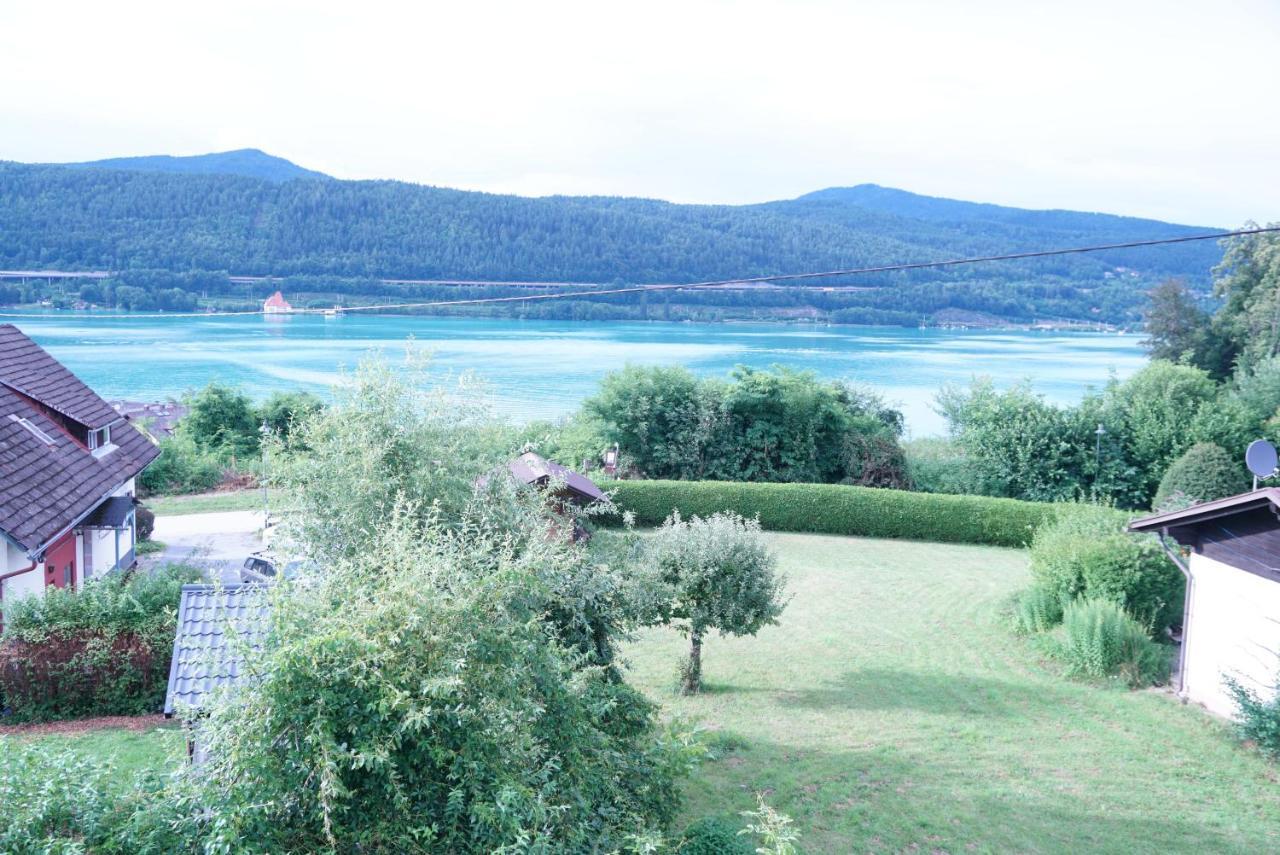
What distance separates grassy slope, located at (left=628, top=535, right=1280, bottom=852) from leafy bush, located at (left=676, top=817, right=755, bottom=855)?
1645 millimetres

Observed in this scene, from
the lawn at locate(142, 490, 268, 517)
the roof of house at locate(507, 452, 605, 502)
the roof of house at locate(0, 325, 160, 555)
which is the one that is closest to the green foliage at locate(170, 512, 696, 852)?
the roof of house at locate(507, 452, 605, 502)

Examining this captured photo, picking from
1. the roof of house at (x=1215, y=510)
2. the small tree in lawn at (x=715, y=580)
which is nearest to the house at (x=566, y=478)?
the small tree in lawn at (x=715, y=580)

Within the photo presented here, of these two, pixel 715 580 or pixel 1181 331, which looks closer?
pixel 715 580

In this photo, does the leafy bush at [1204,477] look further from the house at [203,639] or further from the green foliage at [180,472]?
the green foliage at [180,472]

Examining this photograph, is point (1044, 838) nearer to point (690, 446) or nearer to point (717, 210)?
point (690, 446)

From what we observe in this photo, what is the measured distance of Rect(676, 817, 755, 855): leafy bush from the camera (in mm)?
6492

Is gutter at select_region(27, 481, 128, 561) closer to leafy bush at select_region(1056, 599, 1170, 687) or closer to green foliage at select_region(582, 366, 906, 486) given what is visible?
leafy bush at select_region(1056, 599, 1170, 687)

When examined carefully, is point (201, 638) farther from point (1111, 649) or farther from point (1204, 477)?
point (1204, 477)

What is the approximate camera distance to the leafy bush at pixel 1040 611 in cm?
1539

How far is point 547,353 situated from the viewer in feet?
252

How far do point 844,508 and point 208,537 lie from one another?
16.1 meters

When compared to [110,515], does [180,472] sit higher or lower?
lower

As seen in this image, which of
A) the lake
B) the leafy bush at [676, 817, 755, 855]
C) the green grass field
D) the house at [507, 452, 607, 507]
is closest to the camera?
the leafy bush at [676, 817, 755, 855]

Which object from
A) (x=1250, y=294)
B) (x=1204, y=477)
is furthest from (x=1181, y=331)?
(x=1204, y=477)
